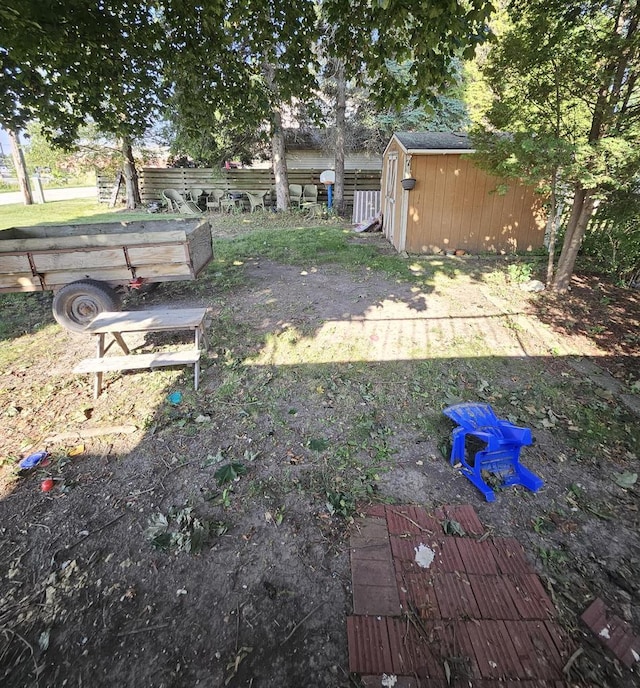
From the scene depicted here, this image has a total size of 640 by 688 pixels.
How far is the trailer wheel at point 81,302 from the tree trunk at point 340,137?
11542mm

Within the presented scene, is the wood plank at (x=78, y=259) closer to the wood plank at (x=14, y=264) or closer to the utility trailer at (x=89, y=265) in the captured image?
the utility trailer at (x=89, y=265)

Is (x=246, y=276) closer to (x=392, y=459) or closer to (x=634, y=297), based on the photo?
(x=392, y=459)

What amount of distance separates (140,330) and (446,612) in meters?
3.66

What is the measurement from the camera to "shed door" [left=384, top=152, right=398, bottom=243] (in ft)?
33.3

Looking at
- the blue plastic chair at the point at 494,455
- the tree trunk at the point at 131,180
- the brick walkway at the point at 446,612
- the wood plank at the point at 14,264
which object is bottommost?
the brick walkway at the point at 446,612

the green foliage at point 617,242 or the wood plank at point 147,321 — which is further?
the green foliage at point 617,242

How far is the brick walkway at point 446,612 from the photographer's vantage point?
1732 millimetres

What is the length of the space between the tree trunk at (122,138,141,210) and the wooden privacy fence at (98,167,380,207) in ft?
1.36

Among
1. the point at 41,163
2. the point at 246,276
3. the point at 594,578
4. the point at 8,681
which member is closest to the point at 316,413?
the point at 594,578

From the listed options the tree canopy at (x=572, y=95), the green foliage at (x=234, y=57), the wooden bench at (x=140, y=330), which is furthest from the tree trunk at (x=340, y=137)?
the wooden bench at (x=140, y=330)

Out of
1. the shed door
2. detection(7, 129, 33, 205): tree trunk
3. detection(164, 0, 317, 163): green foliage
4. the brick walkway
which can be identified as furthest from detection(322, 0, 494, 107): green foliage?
detection(7, 129, 33, 205): tree trunk

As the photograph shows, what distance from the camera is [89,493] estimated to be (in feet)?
9.14

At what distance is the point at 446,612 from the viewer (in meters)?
1.96

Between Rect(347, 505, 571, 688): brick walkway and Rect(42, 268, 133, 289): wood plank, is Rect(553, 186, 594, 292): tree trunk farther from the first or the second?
Rect(42, 268, 133, 289): wood plank
